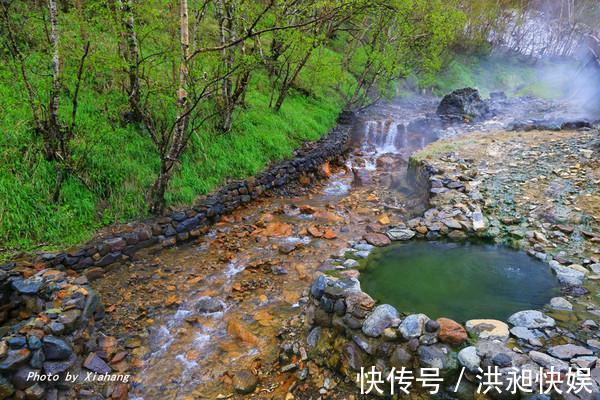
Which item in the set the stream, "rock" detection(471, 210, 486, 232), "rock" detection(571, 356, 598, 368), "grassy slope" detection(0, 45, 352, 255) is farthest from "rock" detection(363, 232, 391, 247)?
"grassy slope" detection(0, 45, 352, 255)

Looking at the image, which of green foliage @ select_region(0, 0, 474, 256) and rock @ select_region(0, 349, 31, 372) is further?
green foliage @ select_region(0, 0, 474, 256)

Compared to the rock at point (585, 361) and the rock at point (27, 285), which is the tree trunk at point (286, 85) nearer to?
the rock at point (27, 285)

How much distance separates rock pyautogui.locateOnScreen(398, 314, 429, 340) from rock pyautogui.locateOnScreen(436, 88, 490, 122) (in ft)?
56.3

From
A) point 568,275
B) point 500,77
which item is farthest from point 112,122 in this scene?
point 500,77

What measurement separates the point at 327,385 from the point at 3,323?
477 cm

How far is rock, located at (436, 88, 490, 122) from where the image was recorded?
63.3ft

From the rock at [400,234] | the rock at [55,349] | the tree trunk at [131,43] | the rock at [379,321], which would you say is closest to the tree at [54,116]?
the tree trunk at [131,43]

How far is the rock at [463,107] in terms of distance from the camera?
19.3 meters

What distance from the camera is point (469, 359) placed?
3.70 meters

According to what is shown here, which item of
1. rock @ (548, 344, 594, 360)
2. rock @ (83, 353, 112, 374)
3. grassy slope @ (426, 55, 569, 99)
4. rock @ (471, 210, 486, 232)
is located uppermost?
grassy slope @ (426, 55, 569, 99)

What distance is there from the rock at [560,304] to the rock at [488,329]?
1.02 metres

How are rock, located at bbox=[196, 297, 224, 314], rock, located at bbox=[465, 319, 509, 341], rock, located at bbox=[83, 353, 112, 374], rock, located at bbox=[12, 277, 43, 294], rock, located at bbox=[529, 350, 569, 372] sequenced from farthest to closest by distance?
1. rock, located at bbox=[196, 297, 224, 314]
2. rock, located at bbox=[12, 277, 43, 294]
3. rock, located at bbox=[83, 353, 112, 374]
4. rock, located at bbox=[465, 319, 509, 341]
5. rock, located at bbox=[529, 350, 569, 372]

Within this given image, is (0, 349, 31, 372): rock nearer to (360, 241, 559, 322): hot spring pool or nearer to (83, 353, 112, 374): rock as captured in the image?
(83, 353, 112, 374): rock

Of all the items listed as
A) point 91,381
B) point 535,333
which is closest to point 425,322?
point 535,333
